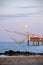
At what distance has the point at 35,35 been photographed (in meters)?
2.78

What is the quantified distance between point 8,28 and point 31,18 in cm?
48

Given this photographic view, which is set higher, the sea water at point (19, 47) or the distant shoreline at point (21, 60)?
the sea water at point (19, 47)

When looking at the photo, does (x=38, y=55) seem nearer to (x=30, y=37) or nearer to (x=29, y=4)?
(x=30, y=37)

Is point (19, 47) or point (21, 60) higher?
point (19, 47)

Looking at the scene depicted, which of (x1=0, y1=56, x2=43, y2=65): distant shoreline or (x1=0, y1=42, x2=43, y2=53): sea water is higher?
(x1=0, y1=42, x2=43, y2=53): sea water

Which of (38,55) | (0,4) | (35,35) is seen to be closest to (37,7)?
(35,35)

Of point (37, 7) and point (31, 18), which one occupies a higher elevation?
point (37, 7)

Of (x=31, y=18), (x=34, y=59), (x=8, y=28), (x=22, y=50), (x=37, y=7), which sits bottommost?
(x=34, y=59)

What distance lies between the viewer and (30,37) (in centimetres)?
278

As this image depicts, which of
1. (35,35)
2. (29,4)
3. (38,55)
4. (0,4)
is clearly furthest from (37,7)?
(38,55)

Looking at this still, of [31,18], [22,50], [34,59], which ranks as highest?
[31,18]

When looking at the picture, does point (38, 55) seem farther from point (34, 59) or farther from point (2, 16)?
point (2, 16)

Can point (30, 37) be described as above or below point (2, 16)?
below

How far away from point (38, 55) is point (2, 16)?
1.01 m
